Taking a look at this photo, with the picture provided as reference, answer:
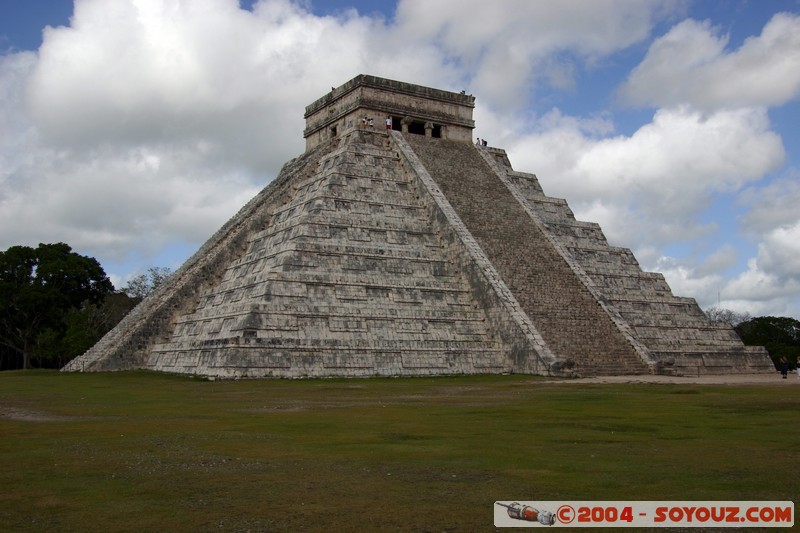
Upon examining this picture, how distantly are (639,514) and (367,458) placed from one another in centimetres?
359

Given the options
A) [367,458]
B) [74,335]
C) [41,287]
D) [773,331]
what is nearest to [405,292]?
[367,458]

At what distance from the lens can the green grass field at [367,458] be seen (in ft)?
22.6

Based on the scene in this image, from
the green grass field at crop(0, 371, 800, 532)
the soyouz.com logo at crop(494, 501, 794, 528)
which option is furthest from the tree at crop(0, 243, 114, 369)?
the soyouz.com logo at crop(494, 501, 794, 528)

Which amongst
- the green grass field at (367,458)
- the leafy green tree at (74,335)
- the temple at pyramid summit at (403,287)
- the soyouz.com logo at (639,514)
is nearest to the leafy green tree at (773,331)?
the temple at pyramid summit at (403,287)

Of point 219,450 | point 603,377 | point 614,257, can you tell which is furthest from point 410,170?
point 219,450

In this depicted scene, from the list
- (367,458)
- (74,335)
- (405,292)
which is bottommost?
(367,458)

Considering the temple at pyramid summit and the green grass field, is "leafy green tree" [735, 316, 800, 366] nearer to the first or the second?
the temple at pyramid summit

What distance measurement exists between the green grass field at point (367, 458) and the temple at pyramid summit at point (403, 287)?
8.16 metres

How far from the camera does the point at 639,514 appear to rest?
21.5 feet

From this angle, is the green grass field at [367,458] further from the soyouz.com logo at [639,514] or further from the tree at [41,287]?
the tree at [41,287]

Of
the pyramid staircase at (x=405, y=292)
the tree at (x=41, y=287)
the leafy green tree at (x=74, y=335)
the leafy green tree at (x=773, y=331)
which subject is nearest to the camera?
the pyramid staircase at (x=405, y=292)

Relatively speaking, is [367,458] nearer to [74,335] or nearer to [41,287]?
[41,287]

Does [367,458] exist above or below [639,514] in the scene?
above

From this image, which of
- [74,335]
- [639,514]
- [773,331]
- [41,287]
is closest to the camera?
[639,514]
